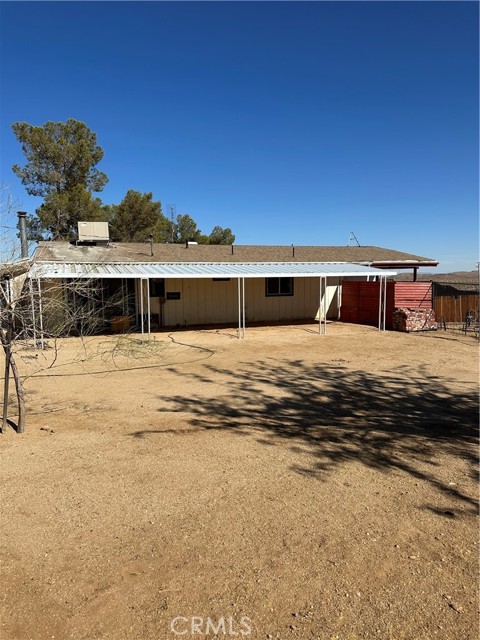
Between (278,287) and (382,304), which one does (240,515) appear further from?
(278,287)

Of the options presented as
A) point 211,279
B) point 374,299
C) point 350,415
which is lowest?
point 350,415

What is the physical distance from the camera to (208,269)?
16.6 meters

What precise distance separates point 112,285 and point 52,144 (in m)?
15.0

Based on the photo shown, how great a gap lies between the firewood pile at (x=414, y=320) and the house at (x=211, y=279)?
0.61 metres

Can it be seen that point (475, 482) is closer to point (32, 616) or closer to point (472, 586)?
point (472, 586)

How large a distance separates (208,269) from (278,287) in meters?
4.55

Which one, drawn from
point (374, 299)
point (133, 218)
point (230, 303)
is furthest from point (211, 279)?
point (133, 218)

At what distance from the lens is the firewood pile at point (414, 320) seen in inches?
655

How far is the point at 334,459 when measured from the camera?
4652 millimetres

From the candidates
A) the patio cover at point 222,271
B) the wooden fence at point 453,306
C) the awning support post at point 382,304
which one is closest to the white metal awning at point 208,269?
the patio cover at point 222,271

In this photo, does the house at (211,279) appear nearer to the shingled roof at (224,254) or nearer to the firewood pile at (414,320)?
the shingled roof at (224,254)

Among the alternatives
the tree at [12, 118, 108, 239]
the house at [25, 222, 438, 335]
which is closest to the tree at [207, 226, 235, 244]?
the tree at [12, 118, 108, 239]

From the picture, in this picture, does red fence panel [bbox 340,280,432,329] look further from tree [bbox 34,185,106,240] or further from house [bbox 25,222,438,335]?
tree [bbox 34,185,106,240]

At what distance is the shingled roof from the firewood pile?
16.2 feet
